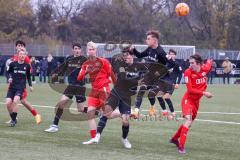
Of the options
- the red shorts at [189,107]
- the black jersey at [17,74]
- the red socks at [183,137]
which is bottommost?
the red socks at [183,137]

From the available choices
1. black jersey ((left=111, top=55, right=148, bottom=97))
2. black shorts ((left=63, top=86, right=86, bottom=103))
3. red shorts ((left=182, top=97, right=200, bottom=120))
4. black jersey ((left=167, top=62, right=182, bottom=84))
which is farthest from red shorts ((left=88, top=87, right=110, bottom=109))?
black jersey ((left=167, top=62, right=182, bottom=84))

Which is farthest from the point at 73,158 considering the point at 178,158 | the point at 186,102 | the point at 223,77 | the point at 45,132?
the point at 223,77

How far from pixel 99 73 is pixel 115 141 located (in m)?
1.37

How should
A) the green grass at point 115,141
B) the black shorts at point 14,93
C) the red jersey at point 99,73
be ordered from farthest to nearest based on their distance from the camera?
the black shorts at point 14,93
the red jersey at point 99,73
the green grass at point 115,141

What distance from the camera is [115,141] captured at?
1155cm

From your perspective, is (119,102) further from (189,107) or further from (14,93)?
(14,93)

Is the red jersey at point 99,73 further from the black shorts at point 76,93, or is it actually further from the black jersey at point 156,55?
the black shorts at point 76,93

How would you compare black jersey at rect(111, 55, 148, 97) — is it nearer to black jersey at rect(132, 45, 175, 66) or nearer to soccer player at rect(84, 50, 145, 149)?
soccer player at rect(84, 50, 145, 149)

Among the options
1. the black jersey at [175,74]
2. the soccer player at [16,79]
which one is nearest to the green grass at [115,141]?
the soccer player at [16,79]

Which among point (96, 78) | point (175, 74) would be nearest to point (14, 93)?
point (96, 78)

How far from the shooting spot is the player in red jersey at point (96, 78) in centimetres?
1145

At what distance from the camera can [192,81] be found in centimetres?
1086

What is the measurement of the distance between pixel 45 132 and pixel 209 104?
10.8m

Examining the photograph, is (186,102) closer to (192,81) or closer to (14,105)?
(192,81)
